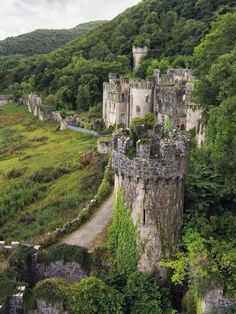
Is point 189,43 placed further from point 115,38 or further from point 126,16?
point 126,16

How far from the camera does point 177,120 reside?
53.5 m

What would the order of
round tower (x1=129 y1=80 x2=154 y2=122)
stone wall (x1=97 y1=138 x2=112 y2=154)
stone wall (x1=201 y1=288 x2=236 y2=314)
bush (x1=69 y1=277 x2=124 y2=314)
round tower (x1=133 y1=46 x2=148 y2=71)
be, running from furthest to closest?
round tower (x1=133 y1=46 x2=148 y2=71), round tower (x1=129 y1=80 x2=154 y2=122), stone wall (x1=97 y1=138 x2=112 y2=154), bush (x1=69 y1=277 x2=124 y2=314), stone wall (x1=201 y1=288 x2=236 y2=314)

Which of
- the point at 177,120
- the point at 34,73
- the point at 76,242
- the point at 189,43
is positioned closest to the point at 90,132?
the point at 177,120

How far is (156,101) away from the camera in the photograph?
59.1 m

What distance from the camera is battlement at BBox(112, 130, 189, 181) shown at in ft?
76.7

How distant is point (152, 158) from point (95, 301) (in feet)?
22.4

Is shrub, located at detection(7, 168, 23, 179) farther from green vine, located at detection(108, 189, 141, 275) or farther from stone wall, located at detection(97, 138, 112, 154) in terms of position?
green vine, located at detection(108, 189, 141, 275)

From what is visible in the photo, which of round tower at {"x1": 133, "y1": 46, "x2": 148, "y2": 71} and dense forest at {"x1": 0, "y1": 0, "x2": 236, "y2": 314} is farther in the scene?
round tower at {"x1": 133, "y1": 46, "x2": 148, "y2": 71}

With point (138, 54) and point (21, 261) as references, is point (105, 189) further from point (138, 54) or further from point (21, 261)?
point (138, 54)

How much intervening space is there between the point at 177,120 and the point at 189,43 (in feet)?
185

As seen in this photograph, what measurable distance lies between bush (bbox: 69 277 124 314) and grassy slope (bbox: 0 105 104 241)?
9548mm

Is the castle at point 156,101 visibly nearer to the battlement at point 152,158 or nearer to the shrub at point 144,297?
the battlement at point 152,158

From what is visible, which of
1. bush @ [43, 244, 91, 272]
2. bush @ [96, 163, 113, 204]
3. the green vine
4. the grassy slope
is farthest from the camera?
the grassy slope

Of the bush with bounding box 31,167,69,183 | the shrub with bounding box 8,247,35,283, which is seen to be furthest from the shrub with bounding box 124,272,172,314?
the bush with bounding box 31,167,69,183
